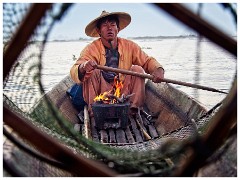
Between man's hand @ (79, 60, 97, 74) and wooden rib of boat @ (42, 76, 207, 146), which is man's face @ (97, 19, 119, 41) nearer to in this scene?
man's hand @ (79, 60, 97, 74)

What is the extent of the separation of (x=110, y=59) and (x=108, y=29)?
355 millimetres

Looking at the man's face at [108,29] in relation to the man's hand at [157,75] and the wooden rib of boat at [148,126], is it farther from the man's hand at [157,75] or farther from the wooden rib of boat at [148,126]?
the wooden rib of boat at [148,126]

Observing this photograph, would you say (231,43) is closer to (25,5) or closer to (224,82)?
(25,5)

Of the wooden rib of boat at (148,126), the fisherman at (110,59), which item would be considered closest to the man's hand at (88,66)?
the fisherman at (110,59)

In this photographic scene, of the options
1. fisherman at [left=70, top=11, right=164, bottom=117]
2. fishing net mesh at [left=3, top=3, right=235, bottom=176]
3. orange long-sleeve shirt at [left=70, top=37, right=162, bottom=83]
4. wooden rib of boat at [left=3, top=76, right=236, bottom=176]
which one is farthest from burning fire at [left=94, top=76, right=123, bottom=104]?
fishing net mesh at [left=3, top=3, right=235, bottom=176]

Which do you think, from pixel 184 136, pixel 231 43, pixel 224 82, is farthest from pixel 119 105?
pixel 224 82

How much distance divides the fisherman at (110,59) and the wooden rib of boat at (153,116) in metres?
0.29

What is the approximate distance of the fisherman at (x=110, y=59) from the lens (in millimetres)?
4559

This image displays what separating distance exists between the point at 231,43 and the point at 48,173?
3.72ft

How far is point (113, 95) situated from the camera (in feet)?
14.3

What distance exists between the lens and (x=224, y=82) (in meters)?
11.8

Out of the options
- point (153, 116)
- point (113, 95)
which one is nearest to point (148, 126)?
point (153, 116)

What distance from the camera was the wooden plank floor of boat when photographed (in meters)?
3.88

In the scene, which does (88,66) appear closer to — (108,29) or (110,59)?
(110,59)
